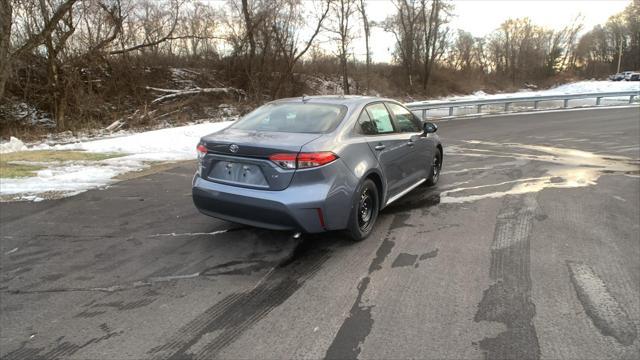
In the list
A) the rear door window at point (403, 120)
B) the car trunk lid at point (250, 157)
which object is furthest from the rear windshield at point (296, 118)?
the rear door window at point (403, 120)

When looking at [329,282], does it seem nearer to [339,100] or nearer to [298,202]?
Answer: [298,202]

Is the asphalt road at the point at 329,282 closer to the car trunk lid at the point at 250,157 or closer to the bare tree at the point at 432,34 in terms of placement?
the car trunk lid at the point at 250,157

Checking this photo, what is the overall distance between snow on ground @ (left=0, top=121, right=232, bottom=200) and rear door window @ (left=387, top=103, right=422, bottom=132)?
4875 mm

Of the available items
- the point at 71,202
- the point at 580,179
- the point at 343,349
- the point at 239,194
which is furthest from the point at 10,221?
the point at 580,179

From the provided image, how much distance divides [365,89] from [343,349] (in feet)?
120

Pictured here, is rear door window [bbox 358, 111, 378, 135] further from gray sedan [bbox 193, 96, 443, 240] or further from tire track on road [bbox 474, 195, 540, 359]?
tire track on road [bbox 474, 195, 540, 359]

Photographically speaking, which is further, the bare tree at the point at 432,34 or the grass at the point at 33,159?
the bare tree at the point at 432,34

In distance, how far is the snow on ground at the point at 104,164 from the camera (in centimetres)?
707

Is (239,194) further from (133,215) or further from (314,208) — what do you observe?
(133,215)

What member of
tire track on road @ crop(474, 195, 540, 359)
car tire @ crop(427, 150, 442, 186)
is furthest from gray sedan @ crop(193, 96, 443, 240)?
car tire @ crop(427, 150, 442, 186)

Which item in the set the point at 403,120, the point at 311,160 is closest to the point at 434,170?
the point at 403,120

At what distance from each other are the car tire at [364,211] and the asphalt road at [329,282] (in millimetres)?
141

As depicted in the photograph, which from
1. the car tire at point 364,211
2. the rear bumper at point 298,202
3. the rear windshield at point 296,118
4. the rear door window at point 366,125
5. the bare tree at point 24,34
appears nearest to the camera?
the rear bumper at point 298,202

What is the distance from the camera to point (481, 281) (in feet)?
12.9
